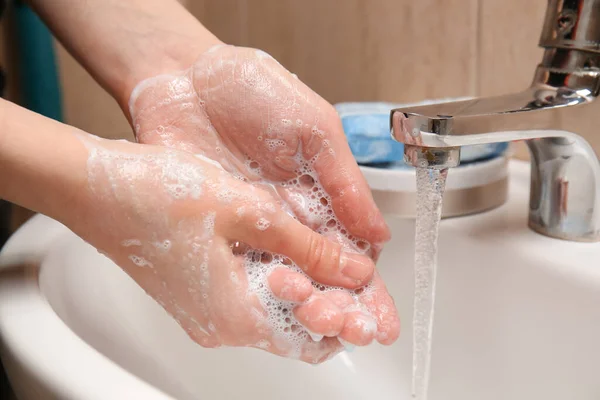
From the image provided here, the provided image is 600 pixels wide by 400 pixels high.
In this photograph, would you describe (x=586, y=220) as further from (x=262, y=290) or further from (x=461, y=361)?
(x=262, y=290)

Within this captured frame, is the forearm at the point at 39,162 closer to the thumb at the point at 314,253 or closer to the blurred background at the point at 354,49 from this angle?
the thumb at the point at 314,253

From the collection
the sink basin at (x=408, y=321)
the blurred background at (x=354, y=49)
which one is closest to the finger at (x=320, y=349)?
the sink basin at (x=408, y=321)

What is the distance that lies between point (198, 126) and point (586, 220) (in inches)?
13.1

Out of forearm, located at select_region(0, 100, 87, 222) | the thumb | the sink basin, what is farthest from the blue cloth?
forearm, located at select_region(0, 100, 87, 222)

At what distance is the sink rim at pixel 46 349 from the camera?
307 mm

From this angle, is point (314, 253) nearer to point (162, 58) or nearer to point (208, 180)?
point (208, 180)

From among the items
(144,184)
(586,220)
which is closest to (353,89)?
(586,220)

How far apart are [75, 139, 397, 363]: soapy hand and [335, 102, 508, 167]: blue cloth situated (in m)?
0.20

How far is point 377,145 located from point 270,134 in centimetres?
14

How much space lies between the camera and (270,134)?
1.66 feet

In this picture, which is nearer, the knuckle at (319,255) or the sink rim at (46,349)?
the sink rim at (46,349)

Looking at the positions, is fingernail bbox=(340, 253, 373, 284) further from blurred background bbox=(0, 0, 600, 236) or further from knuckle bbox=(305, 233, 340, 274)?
blurred background bbox=(0, 0, 600, 236)

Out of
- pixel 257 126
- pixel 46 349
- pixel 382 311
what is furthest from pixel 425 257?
pixel 46 349

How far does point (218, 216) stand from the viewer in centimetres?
40
